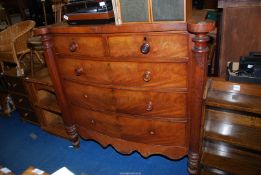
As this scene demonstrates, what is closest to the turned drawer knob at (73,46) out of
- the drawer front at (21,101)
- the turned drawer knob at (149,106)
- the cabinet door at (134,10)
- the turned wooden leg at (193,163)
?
the cabinet door at (134,10)

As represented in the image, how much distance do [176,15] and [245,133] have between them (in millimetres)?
898

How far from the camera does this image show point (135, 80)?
151 cm

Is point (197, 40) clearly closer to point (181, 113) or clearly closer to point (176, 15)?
point (176, 15)

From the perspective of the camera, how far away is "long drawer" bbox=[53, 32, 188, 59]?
1.30 meters

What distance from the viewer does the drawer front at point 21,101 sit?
2650mm

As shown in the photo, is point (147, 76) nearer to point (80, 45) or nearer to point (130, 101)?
point (130, 101)

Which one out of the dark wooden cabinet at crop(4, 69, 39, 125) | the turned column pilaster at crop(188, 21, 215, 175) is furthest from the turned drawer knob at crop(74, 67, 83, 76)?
the dark wooden cabinet at crop(4, 69, 39, 125)

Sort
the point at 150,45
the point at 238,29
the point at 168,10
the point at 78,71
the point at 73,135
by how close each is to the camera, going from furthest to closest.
Answer: the point at 73,135
the point at 78,71
the point at 238,29
the point at 150,45
the point at 168,10

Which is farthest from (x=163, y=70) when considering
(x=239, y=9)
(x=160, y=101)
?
(x=239, y=9)

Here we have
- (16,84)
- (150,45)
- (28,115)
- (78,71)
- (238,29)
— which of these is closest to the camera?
(150,45)

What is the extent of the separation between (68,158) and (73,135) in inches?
9.1

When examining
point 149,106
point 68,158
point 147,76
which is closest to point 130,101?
point 149,106

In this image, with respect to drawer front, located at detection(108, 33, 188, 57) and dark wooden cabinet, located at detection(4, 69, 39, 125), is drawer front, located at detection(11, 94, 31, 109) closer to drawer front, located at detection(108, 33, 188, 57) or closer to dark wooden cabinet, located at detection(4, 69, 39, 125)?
dark wooden cabinet, located at detection(4, 69, 39, 125)

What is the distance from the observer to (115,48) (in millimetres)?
1466
